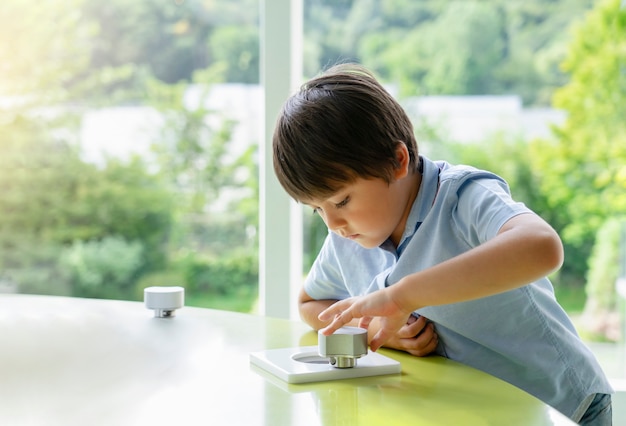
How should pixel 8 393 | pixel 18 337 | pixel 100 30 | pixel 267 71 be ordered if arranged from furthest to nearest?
pixel 100 30 < pixel 267 71 < pixel 18 337 < pixel 8 393

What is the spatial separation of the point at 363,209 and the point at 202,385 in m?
0.42

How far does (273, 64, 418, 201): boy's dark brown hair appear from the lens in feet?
3.88

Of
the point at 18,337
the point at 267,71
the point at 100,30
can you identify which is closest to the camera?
the point at 18,337

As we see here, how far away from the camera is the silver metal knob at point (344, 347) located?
3.07 feet

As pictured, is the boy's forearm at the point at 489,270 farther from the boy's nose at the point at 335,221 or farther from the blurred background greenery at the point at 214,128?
the blurred background greenery at the point at 214,128

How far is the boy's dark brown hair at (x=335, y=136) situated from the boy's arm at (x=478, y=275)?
26 centimetres

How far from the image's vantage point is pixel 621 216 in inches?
186

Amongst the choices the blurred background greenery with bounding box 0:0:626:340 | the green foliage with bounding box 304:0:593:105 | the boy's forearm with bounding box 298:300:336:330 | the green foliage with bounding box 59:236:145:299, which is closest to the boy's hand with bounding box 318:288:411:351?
the boy's forearm with bounding box 298:300:336:330

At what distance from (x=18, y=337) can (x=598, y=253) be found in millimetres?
4214

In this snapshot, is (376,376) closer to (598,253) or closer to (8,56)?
(598,253)

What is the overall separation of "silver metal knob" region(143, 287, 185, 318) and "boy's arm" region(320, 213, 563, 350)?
406mm

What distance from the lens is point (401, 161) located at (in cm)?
123

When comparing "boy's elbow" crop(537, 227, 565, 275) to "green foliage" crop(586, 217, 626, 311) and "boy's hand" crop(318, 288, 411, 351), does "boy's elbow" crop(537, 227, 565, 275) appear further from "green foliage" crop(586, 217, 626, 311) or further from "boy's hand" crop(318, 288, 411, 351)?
"green foliage" crop(586, 217, 626, 311)

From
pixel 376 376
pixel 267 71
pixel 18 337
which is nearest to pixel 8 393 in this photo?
pixel 18 337
